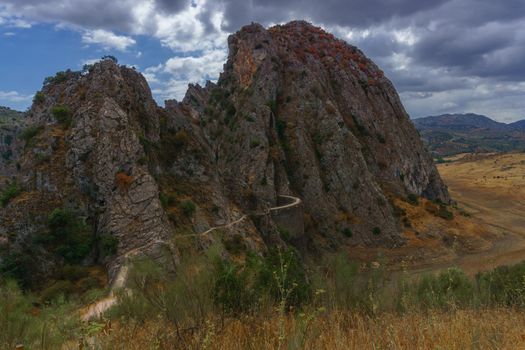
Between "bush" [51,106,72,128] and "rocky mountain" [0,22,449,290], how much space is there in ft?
0.29

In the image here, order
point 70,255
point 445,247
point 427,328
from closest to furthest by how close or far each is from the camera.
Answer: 1. point 427,328
2. point 70,255
3. point 445,247

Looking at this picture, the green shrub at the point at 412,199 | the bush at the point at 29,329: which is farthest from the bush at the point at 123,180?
the green shrub at the point at 412,199

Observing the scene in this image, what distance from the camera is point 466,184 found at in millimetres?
110375

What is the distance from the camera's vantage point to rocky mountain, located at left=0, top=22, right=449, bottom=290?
2903cm

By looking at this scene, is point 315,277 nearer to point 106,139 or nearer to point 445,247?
point 106,139

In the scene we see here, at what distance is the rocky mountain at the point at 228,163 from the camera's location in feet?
95.2

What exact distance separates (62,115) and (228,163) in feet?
84.6

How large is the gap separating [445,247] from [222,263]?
4990 centimetres

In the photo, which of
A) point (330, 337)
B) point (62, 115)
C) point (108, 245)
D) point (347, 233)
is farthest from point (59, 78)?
point (330, 337)

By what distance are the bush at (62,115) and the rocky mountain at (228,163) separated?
3.5 inches

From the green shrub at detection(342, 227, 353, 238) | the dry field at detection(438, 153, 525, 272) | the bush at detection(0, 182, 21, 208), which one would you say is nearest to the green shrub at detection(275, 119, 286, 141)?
the green shrub at detection(342, 227, 353, 238)

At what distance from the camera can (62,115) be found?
35.3 m

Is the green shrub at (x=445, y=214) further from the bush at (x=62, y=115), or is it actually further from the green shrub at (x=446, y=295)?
the bush at (x=62, y=115)

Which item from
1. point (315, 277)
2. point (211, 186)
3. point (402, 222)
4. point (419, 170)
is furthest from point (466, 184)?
point (315, 277)
